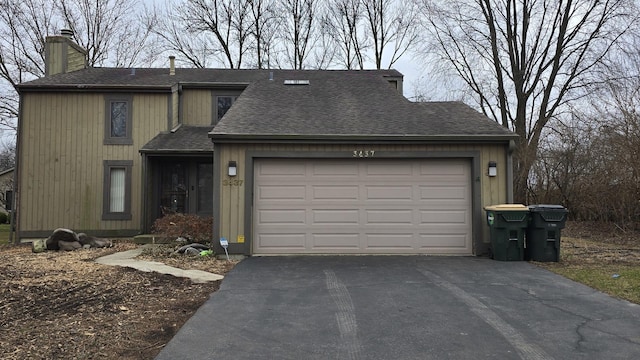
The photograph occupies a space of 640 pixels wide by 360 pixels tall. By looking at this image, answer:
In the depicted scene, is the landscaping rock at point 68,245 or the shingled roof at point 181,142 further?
the shingled roof at point 181,142

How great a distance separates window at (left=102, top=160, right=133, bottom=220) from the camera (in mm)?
12195

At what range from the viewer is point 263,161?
28.9 ft

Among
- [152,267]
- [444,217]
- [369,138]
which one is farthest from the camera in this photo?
[444,217]

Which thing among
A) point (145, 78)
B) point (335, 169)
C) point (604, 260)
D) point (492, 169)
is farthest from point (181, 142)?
point (604, 260)

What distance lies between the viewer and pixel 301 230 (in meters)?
8.78

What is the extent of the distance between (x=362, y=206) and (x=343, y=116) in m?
2.28

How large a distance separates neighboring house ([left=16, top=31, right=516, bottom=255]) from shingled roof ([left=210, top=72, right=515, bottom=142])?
0.04 metres

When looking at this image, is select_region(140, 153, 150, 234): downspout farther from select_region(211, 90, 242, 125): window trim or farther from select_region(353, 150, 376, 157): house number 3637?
select_region(353, 150, 376, 157): house number 3637

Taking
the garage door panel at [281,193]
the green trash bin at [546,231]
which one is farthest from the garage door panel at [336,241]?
the green trash bin at [546,231]

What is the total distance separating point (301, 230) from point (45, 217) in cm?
818

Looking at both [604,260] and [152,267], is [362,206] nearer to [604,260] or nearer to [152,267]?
[152,267]

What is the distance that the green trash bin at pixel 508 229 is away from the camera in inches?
318

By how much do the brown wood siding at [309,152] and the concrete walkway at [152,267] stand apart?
141 cm

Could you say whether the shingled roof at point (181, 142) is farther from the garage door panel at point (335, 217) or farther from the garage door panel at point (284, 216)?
the garage door panel at point (335, 217)
